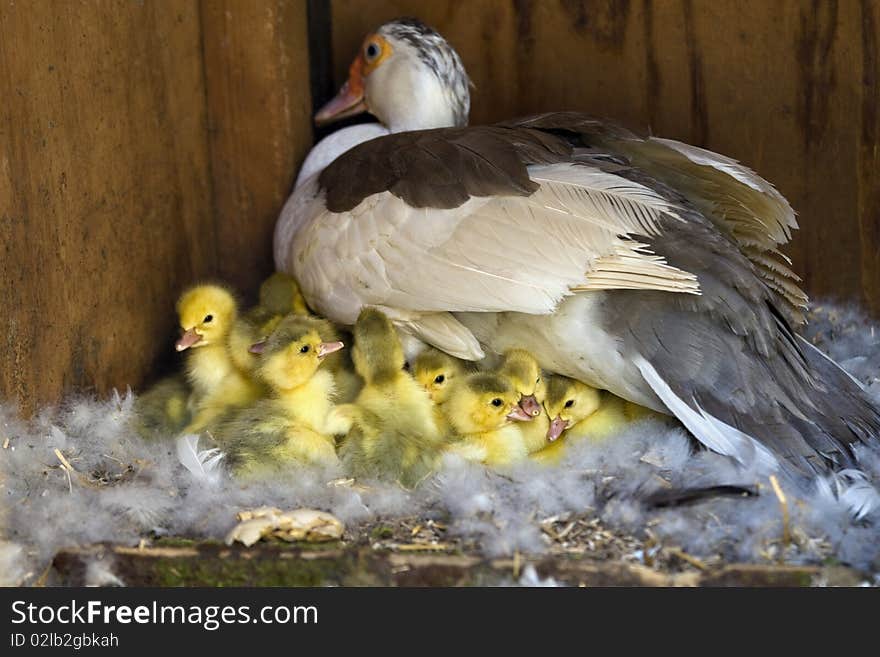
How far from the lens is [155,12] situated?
120 inches

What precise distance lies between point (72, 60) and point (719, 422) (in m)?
1.61

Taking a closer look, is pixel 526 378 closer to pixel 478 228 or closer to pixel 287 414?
pixel 478 228

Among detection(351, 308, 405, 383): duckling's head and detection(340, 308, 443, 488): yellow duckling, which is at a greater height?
detection(351, 308, 405, 383): duckling's head

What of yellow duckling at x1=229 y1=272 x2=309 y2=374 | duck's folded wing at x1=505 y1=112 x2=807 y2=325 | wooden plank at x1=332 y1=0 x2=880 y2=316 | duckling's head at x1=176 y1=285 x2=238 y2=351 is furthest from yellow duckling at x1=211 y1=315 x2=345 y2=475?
wooden plank at x1=332 y1=0 x2=880 y2=316

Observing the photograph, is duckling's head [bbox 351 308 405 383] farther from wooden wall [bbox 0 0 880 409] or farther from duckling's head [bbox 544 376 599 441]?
wooden wall [bbox 0 0 880 409]

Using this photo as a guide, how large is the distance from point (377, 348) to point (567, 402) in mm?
453

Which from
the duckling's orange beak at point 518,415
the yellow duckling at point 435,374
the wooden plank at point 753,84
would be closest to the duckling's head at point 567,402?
the duckling's orange beak at point 518,415

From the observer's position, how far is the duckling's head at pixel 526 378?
2.60 m

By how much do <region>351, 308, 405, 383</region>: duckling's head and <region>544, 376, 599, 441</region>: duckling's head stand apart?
0.35 metres

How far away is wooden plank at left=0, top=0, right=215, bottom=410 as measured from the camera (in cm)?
244

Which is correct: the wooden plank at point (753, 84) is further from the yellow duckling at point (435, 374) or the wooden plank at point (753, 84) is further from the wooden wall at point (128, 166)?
the yellow duckling at point (435, 374)

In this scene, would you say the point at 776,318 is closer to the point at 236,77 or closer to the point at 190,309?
the point at 190,309

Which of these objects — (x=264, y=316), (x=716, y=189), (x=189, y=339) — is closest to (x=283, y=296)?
(x=264, y=316)

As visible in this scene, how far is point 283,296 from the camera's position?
299 cm
